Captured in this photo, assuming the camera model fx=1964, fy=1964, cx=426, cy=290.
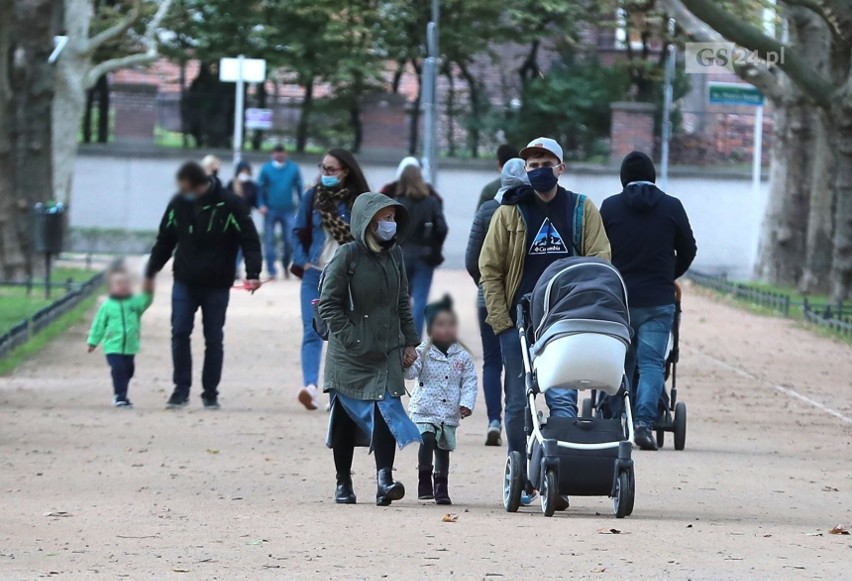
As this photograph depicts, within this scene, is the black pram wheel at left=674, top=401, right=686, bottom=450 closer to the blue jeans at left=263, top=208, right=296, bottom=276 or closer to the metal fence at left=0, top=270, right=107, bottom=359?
the metal fence at left=0, top=270, right=107, bottom=359

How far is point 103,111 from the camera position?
41.8m

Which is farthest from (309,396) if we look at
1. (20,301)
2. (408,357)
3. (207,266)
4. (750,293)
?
(750,293)

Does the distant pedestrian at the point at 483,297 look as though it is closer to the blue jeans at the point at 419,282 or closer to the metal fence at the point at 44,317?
the blue jeans at the point at 419,282

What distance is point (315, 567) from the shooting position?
24.8 ft

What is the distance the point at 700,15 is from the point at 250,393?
672 cm

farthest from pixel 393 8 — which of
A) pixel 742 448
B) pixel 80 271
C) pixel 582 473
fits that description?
pixel 582 473

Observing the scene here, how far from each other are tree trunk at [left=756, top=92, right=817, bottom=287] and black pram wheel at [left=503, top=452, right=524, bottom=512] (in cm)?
2082

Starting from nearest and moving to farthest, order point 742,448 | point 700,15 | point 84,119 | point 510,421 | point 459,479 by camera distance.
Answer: point 510,421, point 459,479, point 742,448, point 700,15, point 84,119

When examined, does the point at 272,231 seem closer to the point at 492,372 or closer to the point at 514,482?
the point at 492,372

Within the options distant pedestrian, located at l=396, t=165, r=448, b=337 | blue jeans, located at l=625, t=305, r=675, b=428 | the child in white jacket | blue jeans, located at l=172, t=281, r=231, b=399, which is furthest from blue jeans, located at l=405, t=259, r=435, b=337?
the child in white jacket

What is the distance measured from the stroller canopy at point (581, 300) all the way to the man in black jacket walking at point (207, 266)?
15.0 feet

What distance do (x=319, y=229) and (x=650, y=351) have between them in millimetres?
2840

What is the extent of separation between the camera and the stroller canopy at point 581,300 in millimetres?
9055

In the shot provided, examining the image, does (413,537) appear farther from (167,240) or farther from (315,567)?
(167,240)
